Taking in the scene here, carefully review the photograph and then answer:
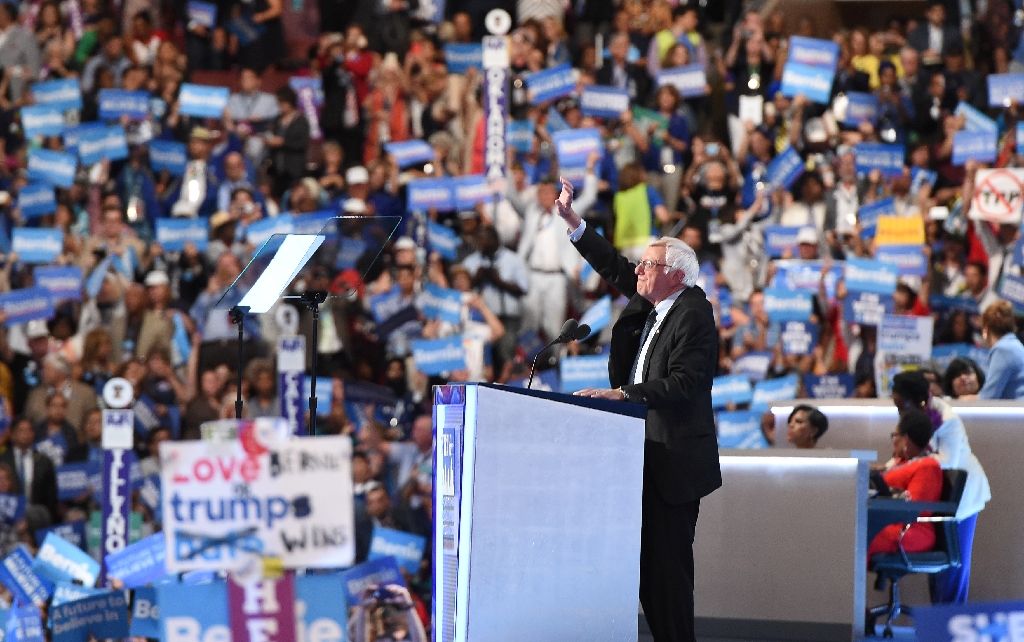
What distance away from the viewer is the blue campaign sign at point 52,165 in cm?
1359

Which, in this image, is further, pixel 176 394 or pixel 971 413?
pixel 176 394

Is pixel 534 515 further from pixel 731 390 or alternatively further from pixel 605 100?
pixel 605 100

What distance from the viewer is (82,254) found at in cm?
1335

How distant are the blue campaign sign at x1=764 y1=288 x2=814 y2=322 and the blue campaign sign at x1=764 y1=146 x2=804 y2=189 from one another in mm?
977

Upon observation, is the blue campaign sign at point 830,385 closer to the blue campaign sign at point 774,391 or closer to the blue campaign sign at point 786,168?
the blue campaign sign at point 774,391

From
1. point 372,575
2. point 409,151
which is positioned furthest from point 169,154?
point 372,575

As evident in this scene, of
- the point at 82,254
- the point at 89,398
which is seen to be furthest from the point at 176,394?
the point at 82,254

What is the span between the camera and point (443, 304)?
12414 mm

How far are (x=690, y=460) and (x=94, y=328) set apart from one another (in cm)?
814

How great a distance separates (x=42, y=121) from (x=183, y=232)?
1.69 meters

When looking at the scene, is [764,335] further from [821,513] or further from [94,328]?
[94,328]

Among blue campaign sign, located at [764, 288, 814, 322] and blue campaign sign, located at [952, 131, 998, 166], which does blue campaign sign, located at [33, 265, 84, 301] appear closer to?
blue campaign sign, located at [764, 288, 814, 322]

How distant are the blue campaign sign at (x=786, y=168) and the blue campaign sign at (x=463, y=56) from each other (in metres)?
2.62

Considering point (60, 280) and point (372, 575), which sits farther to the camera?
point (60, 280)
